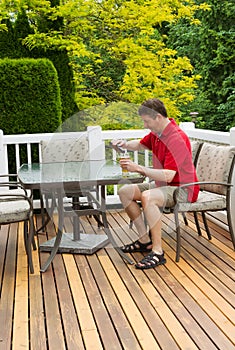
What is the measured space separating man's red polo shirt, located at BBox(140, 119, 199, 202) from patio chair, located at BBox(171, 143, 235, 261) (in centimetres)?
8

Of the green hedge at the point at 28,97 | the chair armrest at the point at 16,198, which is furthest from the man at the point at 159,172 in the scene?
the green hedge at the point at 28,97

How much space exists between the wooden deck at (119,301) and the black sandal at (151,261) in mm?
47

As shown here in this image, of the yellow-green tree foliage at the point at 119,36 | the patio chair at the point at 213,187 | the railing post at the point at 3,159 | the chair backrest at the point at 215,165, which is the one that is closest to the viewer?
the patio chair at the point at 213,187

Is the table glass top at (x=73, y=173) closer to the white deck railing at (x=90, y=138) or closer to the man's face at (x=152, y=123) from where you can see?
the man's face at (x=152, y=123)

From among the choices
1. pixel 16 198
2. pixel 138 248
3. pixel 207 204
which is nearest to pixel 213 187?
pixel 207 204

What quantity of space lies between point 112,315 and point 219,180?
176 centimetres

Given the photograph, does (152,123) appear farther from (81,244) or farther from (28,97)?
(28,97)

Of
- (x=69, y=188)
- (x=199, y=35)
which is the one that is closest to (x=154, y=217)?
(x=69, y=188)

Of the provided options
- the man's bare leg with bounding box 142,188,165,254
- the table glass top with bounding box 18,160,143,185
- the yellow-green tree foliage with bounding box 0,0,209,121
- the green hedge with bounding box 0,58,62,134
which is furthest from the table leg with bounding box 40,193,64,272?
the yellow-green tree foliage with bounding box 0,0,209,121

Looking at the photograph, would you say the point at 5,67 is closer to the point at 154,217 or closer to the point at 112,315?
the point at 154,217

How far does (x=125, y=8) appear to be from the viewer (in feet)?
26.7

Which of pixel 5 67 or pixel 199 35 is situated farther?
pixel 199 35

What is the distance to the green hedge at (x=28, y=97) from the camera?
20.4 feet

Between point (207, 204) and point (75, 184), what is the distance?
1104 mm
